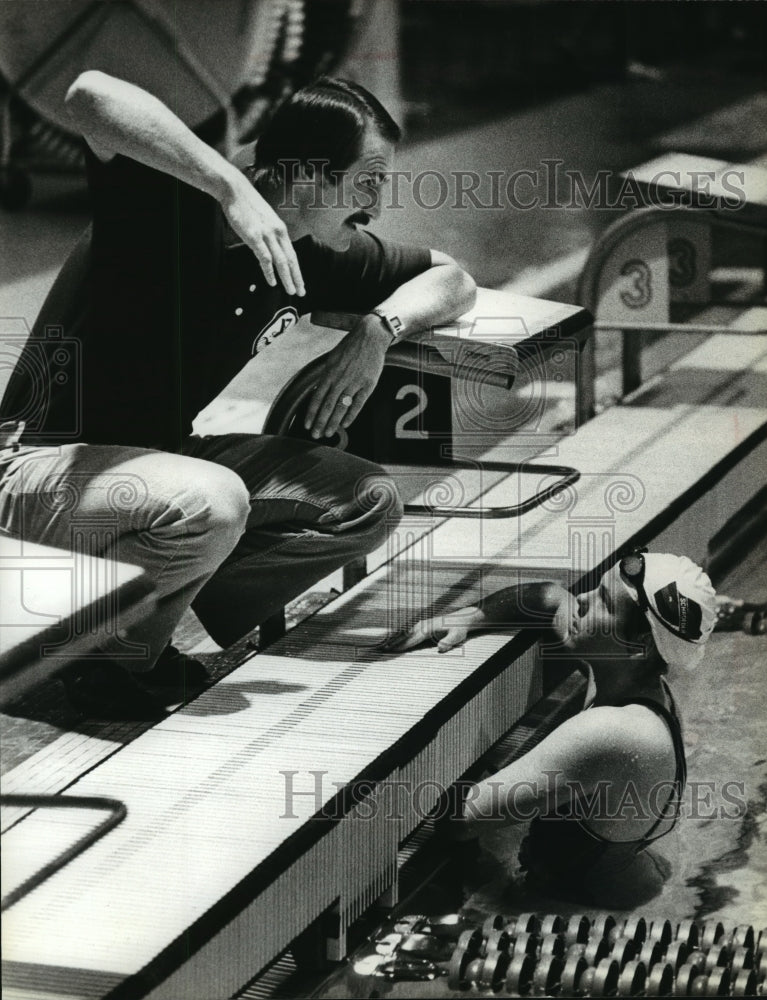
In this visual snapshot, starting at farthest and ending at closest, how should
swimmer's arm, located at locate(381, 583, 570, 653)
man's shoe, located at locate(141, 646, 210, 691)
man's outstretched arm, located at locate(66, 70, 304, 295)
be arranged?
1. swimmer's arm, located at locate(381, 583, 570, 653)
2. man's shoe, located at locate(141, 646, 210, 691)
3. man's outstretched arm, located at locate(66, 70, 304, 295)

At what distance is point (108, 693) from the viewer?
3951 millimetres

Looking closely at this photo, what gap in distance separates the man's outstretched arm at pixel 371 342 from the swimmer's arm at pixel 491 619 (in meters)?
0.53

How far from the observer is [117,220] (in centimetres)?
385

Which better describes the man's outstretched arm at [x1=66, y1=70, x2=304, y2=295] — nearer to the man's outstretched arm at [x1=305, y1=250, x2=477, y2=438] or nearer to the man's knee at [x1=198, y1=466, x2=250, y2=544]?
the man's outstretched arm at [x1=305, y1=250, x2=477, y2=438]

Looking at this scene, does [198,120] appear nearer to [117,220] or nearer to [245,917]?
[117,220]

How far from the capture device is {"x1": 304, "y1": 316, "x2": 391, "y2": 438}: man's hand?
4148 mm

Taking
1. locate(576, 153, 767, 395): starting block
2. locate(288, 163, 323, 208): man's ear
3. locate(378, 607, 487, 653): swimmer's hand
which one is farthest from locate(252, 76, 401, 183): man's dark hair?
locate(378, 607, 487, 653): swimmer's hand

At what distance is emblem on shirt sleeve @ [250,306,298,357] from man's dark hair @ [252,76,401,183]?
0.31 meters

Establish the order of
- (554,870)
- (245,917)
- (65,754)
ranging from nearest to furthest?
(245,917) < (65,754) < (554,870)

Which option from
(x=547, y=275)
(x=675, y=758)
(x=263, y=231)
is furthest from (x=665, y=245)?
(x=675, y=758)

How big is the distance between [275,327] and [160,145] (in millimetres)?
505

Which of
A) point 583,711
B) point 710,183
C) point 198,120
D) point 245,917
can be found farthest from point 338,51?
point 245,917

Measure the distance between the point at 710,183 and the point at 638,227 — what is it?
0.20 m

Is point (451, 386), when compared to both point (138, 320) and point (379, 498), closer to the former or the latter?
point (379, 498)
